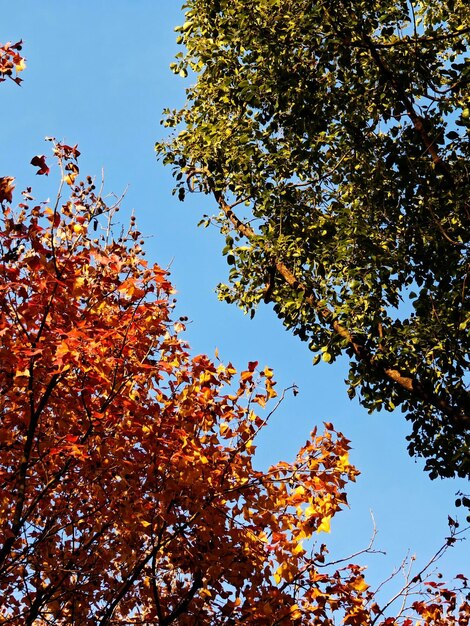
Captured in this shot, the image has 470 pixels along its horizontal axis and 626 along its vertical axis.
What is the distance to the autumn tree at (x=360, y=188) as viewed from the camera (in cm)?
1136

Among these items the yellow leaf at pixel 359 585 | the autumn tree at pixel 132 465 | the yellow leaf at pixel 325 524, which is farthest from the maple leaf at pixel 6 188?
the yellow leaf at pixel 359 585

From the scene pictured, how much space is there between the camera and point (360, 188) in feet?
39.9

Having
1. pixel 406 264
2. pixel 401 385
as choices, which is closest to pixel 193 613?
pixel 401 385

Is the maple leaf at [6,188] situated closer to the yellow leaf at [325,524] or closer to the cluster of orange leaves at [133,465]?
the cluster of orange leaves at [133,465]

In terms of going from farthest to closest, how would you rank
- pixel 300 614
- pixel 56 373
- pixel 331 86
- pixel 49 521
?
1. pixel 331 86
2. pixel 49 521
3. pixel 300 614
4. pixel 56 373

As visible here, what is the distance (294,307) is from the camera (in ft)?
40.5

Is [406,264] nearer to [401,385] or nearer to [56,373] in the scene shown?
[401,385]

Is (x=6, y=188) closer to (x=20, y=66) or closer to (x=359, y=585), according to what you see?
(x=20, y=66)

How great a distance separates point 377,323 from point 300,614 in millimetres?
5760

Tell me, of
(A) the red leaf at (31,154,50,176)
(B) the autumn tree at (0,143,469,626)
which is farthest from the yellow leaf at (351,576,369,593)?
(A) the red leaf at (31,154,50,176)

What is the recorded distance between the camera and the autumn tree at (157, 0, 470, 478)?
11.4 m

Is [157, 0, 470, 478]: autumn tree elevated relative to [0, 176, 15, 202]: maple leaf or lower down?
elevated

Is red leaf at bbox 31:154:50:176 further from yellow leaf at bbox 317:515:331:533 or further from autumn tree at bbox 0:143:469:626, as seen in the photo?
Result: yellow leaf at bbox 317:515:331:533

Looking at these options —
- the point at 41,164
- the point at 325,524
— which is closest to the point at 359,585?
the point at 325,524
